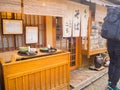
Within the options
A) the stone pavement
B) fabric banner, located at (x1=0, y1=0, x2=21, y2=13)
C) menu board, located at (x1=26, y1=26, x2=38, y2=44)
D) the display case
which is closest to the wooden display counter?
the stone pavement

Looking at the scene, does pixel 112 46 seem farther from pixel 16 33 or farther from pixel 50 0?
pixel 16 33

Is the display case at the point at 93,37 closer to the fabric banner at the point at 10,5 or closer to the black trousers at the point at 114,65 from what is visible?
the black trousers at the point at 114,65

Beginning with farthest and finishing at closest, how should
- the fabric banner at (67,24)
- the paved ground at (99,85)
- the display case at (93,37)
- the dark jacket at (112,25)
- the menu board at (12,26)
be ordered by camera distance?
the display case at (93,37) < the fabric banner at (67,24) < the paved ground at (99,85) < the menu board at (12,26) < the dark jacket at (112,25)

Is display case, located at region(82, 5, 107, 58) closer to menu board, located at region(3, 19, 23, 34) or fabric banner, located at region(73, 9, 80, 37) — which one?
fabric banner, located at region(73, 9, 80, 37)

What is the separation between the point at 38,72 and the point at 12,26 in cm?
140

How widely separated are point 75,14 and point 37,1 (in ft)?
6.01

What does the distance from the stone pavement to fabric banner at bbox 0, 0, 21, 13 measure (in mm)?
2831

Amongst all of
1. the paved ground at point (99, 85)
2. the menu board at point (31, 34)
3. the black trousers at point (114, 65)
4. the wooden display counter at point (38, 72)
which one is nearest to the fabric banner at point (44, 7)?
the menu board at point (31, 34)

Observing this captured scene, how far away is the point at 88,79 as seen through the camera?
5.62 metres

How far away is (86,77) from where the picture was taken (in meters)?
5.88

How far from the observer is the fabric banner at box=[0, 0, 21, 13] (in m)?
3.43

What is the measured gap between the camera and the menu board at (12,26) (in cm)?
412

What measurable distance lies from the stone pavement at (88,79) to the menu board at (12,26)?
92.2 inches

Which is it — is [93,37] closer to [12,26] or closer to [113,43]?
[113,43]
